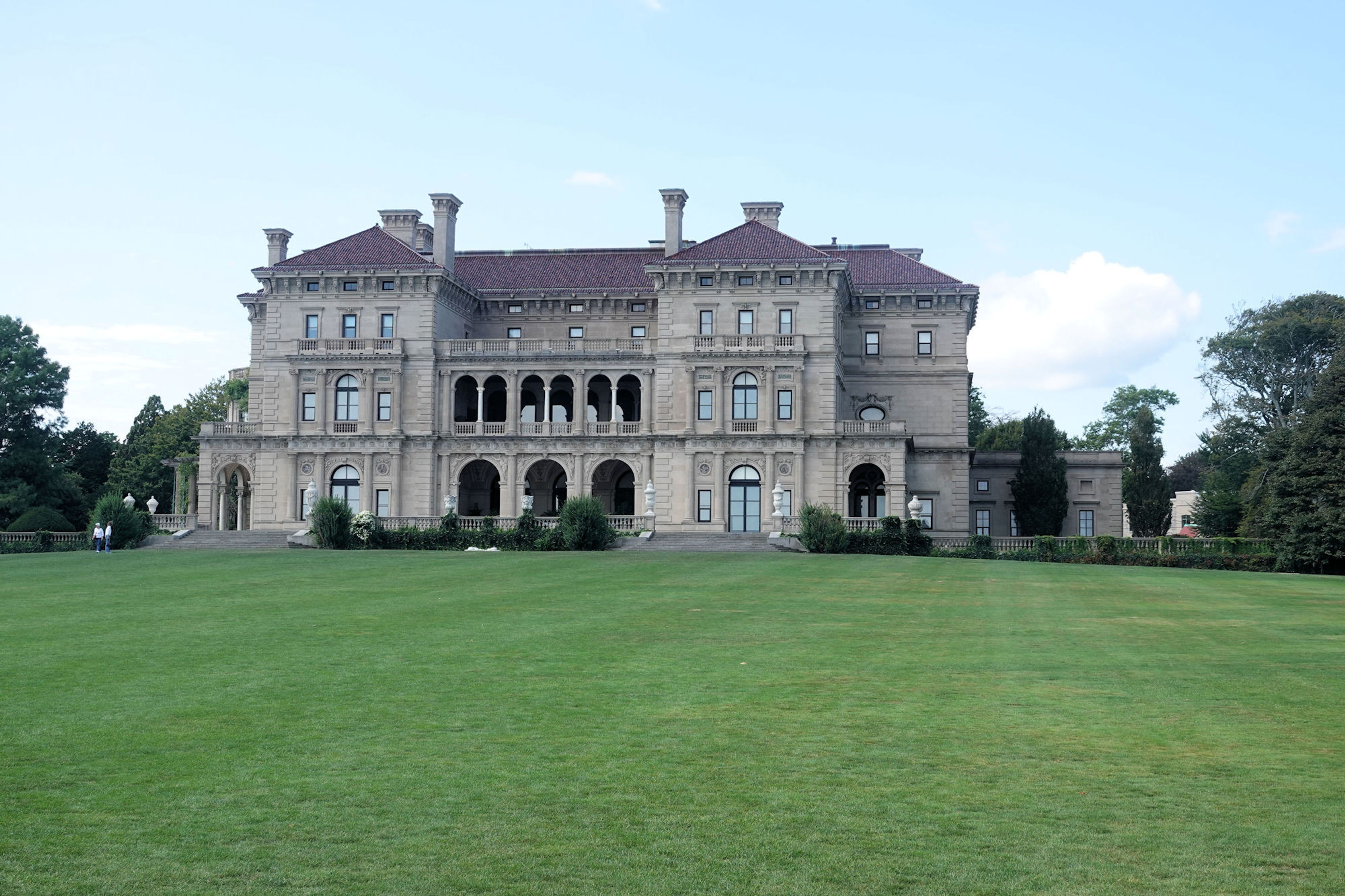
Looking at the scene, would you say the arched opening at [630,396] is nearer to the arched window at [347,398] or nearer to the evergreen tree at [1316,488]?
the arched window at [347,398]

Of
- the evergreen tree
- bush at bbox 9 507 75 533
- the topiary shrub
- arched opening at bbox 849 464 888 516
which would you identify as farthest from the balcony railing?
the evergreen tree

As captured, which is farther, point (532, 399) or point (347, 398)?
point (532, 399)

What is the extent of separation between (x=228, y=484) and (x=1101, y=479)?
52833 millimetres

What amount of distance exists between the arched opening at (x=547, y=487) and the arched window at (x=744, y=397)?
449 inches

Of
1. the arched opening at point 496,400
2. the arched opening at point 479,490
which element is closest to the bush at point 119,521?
the arched opening at point 479,490

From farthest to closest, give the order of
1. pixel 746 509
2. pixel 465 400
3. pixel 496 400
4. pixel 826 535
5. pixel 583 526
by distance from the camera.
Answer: pixel 496 400, pixel 465 400, pixel 746 509, pixel 826 535, pixel 583 526

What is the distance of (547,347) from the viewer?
73.1m

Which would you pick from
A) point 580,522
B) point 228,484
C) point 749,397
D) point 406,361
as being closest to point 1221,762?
point 580,522

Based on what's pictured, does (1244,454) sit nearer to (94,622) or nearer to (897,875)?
(94,622)

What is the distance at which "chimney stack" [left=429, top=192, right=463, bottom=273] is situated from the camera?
245 ft

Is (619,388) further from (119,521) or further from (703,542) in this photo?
(119,521)

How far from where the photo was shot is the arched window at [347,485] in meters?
72.7

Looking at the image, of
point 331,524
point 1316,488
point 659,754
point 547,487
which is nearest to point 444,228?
point 547,487

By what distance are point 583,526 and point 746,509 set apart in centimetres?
1742
